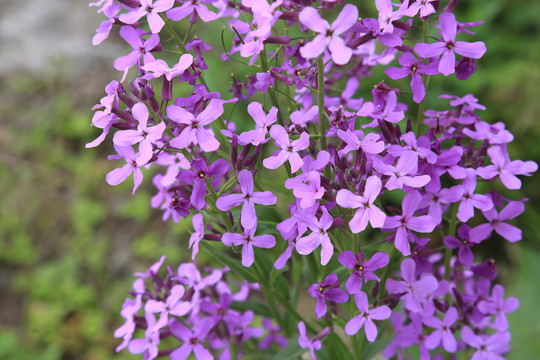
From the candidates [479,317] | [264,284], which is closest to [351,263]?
[264,284]

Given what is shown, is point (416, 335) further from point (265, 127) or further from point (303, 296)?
point (303, 296)

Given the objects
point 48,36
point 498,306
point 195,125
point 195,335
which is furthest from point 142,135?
point 48,36

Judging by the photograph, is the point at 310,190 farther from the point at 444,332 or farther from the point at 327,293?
the point at 444,332

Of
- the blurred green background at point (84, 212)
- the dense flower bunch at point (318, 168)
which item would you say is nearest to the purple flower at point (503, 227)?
the dense flower bunch at point (318, 168)

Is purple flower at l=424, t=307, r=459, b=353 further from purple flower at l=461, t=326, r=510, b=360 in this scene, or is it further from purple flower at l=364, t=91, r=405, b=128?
purple flower at l=364, t=91, r=405, b=128

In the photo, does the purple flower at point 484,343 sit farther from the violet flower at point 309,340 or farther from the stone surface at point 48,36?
the stone surface at point 48,36

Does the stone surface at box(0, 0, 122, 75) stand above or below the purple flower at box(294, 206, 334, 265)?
below

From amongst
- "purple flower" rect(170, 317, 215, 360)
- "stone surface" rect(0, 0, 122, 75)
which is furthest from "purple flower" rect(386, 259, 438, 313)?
"stone surface" rect(0, 0, 122, 75)
